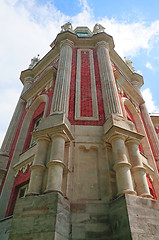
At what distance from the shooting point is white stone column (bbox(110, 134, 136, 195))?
621cm

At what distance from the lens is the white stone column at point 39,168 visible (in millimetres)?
6432

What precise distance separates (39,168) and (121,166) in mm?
2681

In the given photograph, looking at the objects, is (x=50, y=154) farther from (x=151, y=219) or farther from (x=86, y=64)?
(x=86, y=64)

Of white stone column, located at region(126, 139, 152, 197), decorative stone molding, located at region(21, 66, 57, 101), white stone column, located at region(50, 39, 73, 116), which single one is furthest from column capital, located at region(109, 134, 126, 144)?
decorative stone molding, located at region(21, 66, 57, 101)

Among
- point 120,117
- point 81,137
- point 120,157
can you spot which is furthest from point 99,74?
point 120,157

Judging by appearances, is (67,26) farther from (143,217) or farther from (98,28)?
(143,217)

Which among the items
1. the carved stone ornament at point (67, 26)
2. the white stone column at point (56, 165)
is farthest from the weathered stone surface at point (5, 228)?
the carved stone ornament at point (67, 26)

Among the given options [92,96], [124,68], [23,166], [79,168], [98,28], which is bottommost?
[79,168]

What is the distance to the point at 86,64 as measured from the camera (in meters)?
12.8

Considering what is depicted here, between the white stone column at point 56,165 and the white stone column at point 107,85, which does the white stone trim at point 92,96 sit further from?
the white stone column at point 56,165

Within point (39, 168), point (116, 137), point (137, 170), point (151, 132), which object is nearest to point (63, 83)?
point (116, 137)

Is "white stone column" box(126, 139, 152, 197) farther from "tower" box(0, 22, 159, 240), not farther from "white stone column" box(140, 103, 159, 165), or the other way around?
"white stone column" box(140, 103, 159, 165)

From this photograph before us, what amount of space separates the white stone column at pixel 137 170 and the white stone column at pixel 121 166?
1.38 ft

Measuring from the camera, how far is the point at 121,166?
666cm
